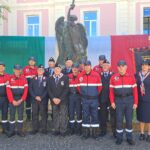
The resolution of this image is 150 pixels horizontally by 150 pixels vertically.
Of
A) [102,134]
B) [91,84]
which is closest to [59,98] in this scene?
[91,84]

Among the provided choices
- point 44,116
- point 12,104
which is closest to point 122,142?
point 44,116

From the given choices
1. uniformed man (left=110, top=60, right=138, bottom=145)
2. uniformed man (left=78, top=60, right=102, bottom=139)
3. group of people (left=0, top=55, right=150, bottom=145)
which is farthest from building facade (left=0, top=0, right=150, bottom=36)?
uniformed man (left=110, top=60, right=138, bottom=145)

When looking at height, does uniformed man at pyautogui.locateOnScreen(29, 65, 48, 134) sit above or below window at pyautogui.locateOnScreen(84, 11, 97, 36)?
below

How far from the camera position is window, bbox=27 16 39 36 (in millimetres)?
28203

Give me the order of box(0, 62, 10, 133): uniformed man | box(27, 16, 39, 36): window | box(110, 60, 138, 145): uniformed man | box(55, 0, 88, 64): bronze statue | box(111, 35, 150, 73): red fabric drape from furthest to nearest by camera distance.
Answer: box(27, 16, 39, 36): window < box(111, 35, 150, 73): red fabric drape < box(55, 0, 88, 64): bronze statue < box(0, 62, 10, 133): uniformed man < box(110, 60, 138, 145): uniformed man

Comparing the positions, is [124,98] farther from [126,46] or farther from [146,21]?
[146,21]

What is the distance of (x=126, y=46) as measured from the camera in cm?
1855

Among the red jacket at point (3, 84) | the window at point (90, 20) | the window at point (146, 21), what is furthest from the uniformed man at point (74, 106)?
the window at point (90, 20)

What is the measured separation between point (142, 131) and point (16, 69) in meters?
3.16

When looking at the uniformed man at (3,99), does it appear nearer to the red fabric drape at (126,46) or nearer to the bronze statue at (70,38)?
the bronze statue at (70,38)

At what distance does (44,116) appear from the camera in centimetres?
924

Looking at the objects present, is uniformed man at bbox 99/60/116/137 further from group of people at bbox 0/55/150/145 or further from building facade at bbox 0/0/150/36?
building facade at bbox 0/0/150/36

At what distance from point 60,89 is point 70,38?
15.8 ft

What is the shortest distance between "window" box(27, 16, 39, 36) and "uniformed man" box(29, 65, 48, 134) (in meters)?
19.1
